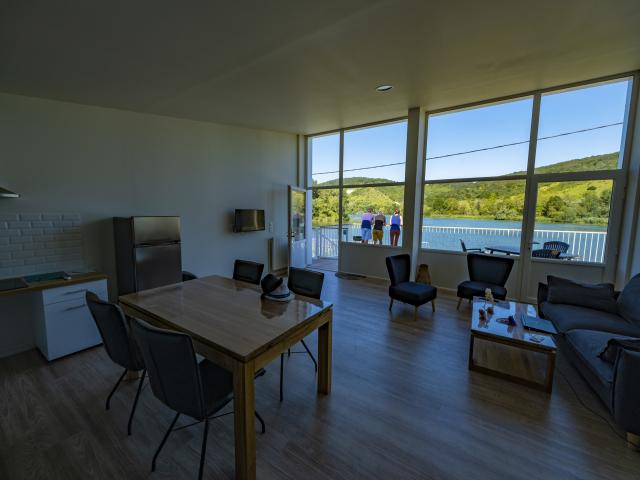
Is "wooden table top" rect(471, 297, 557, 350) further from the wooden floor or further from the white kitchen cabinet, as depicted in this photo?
the white kitchen cabinet

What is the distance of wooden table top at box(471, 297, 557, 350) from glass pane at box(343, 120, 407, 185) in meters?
2.96

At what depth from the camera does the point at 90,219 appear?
339 centimetres

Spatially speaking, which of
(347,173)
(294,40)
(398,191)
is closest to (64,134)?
(294,40)

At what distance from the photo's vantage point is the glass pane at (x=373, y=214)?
5.46m

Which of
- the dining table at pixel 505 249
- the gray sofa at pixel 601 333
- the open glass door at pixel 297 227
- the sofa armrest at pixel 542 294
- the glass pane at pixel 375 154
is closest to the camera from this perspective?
the gray sofa at pixel 601 333

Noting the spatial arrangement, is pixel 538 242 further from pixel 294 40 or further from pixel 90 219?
pixel 90 219

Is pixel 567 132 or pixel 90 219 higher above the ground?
pixel 567 132

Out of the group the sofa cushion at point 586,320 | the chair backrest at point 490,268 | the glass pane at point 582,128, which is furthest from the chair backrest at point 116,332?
the glass pane at point 582,128

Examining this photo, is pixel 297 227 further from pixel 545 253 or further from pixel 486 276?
pixel 545 253

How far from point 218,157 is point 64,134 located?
6.64 ft

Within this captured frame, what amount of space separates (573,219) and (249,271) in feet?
15.4

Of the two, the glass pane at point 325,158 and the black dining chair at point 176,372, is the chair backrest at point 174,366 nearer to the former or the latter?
the black dining chair at point 176,372

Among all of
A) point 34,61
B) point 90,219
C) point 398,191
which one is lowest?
point 90,219

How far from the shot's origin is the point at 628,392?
5.58 feet
